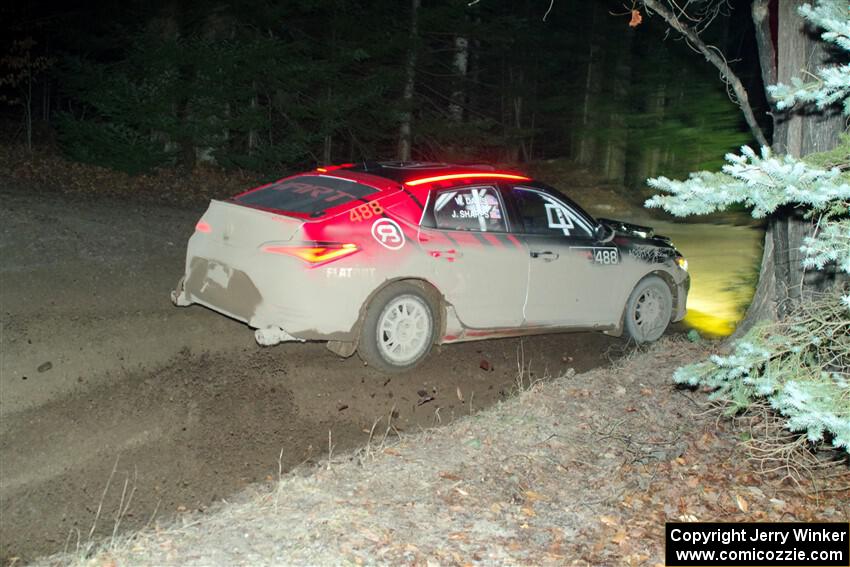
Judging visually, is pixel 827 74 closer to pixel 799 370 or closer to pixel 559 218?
pixel 799 370

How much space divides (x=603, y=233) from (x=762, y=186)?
4.57m

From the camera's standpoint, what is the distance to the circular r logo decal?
23.8 feet

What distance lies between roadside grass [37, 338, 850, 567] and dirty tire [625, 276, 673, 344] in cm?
213

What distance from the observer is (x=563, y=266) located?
843 centimetres

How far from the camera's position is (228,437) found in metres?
6.25

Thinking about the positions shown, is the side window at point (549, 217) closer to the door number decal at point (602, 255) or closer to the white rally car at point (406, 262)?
the white rally car at point (406, 262)

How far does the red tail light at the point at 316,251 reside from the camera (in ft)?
22.7

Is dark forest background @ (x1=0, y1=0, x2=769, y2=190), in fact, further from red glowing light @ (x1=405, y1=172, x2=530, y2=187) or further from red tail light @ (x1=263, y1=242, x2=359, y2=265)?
red tail light @ (x1=263, y1=242, x2=359, y2=265)

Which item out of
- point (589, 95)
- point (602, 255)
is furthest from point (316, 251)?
point (589, 95)

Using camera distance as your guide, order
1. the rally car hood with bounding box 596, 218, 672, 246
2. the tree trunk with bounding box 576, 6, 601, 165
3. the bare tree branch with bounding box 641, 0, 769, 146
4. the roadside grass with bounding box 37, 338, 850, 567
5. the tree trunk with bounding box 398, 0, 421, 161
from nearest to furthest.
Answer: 1. the roadside grass with bounding box 37, 338, 850, 567
2. the bare tree branch with bounding box 641, 0, 769, 146
3. the rally car hood with bounding box 596, 218, 672, 246
4. the tree trunk with bounding box 398, 0, 421, 161
5. the tree trunk with bounding box 576, 6, 601, 165

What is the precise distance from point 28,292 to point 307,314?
3.56 m

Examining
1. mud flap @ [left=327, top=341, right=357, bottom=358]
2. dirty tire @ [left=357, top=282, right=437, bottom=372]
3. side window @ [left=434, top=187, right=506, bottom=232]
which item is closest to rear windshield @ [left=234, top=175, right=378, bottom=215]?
side window @ [left=434, top=187, right=506, bottom=232]

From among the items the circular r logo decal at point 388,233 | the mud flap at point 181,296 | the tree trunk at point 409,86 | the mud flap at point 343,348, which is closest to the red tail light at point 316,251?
the circular r logo decal at point 388,233

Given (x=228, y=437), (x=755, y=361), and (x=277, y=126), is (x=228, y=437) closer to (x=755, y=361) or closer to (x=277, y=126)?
(x=755, y=361)
